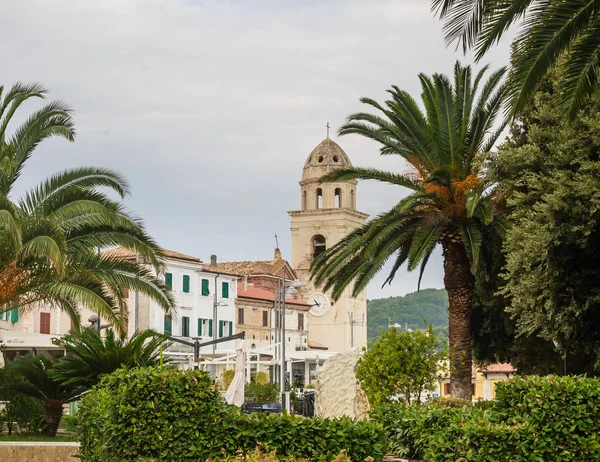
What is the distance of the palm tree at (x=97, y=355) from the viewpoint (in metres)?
19.1

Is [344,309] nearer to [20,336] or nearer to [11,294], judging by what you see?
[20,336]

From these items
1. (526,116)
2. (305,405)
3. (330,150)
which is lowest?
(305,405)

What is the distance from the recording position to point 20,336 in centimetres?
4150

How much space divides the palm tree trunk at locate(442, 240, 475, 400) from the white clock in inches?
3202

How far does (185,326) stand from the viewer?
76000 millimetres

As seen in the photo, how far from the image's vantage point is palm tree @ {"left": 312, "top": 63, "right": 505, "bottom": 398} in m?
26.9

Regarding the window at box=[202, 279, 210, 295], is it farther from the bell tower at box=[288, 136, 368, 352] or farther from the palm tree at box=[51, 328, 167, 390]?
the palm tree at box=[51, 328, 167, 390]

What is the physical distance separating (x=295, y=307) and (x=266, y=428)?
8862 centimetres

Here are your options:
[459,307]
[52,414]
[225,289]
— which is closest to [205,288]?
[225,289]

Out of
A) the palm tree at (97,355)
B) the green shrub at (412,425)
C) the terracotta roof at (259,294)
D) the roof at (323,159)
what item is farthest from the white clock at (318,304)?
the green shrub at (412,425)

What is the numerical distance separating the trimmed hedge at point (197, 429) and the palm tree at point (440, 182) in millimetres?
14805

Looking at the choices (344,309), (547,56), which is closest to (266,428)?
(547,56)

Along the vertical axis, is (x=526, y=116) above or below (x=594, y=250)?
above

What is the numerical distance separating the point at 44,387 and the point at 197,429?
438 inches
